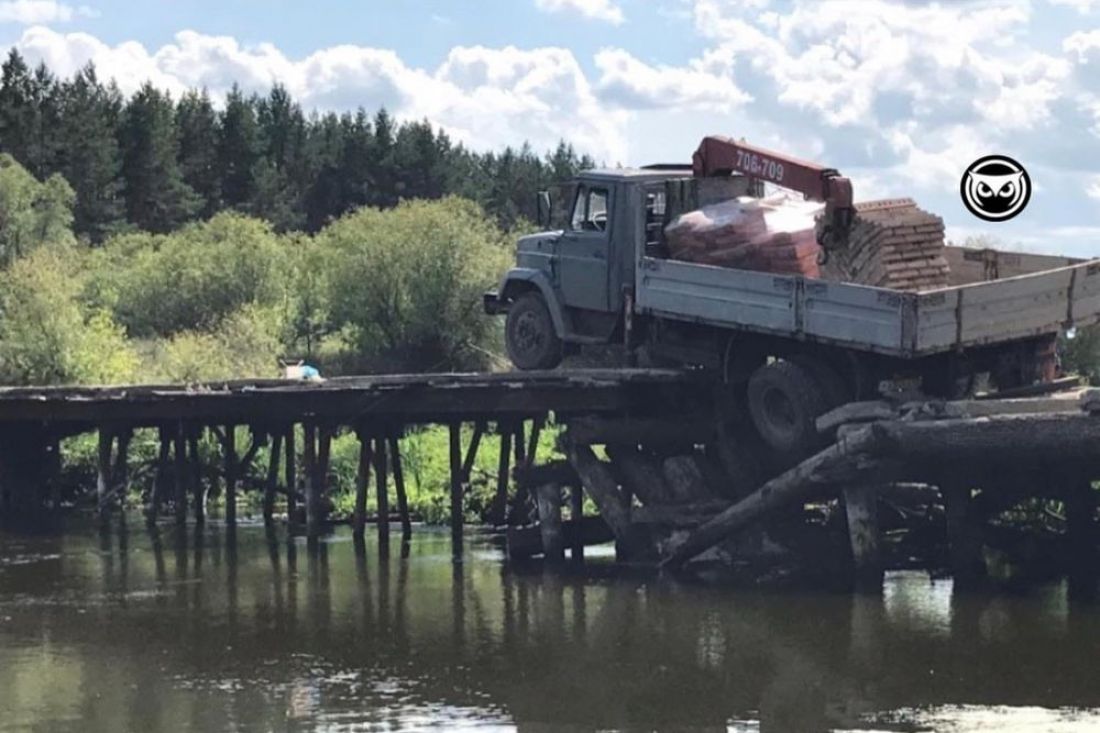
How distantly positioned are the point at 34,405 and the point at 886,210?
46.0 ft

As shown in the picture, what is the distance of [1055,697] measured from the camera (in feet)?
55.8

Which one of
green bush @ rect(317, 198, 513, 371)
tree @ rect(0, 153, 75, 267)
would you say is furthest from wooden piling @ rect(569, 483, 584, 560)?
tree @ rect(0, 153, 75, 267)

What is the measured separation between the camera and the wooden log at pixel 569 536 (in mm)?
26719

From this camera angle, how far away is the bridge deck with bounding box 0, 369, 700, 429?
25.8m

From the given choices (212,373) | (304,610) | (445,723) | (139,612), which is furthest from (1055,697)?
(212,373)

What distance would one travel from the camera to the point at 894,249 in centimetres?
2230

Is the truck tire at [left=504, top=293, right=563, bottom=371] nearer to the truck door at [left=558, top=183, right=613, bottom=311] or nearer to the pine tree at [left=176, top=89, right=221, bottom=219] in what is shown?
the truck door at [left=558, top=183, right=613, bottom=311]

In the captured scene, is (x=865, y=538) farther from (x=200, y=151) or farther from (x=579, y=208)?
(x=200, y=151)

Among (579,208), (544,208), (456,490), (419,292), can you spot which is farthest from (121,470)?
(419,292)

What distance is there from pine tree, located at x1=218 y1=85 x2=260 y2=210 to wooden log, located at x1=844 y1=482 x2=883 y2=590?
73.5 meters

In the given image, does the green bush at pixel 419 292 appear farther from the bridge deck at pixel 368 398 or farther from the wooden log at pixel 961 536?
the wooden log at pixel 961 536

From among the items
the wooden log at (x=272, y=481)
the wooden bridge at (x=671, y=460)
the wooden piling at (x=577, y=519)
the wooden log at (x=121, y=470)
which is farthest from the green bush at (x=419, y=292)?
the wooden piling at (x=577, y=519)

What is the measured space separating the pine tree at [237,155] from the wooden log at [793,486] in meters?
72.0

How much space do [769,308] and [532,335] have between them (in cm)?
516
